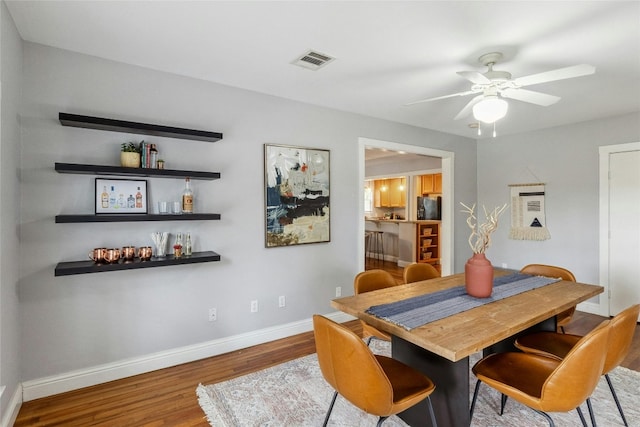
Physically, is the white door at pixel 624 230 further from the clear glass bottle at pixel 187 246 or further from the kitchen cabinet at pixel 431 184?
the clear glass bottle at pixel 187 246

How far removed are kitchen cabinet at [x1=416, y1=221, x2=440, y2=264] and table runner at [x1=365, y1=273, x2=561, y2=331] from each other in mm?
4694

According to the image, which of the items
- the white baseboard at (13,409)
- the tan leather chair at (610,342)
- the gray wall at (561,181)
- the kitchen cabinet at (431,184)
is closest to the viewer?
the tan leather chair at (610,342)

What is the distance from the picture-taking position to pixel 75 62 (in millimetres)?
2381

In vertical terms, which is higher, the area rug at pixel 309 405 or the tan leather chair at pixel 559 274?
the tan leather chair at pixel 559 274

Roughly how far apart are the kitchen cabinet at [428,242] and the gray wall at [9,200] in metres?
6.56

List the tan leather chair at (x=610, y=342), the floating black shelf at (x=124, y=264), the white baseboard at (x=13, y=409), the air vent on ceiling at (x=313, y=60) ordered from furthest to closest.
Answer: the air vent on ceiling at (x=313, y=60) → the floating black shelf at (x=124, y=264) → the white baseboard at (x=13, y=409) → the tan leather chair at (x=610, y=342)

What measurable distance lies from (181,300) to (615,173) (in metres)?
5.07

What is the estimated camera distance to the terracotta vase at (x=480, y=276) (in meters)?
2.12

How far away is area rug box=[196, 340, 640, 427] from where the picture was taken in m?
2.04

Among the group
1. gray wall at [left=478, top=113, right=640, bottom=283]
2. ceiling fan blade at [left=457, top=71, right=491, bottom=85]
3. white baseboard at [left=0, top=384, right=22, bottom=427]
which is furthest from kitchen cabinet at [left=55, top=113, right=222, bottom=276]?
gray wall at [left=478, top=113, right=640, bottom=283]

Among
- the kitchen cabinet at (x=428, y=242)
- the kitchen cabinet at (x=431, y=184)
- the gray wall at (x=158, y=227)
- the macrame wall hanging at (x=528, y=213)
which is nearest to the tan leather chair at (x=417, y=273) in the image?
the gray wall at (x=158, y=227)

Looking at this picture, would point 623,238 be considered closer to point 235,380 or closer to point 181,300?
point 235,380

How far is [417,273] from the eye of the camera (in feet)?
9.84

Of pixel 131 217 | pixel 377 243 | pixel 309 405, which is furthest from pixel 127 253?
pixel 377 243
